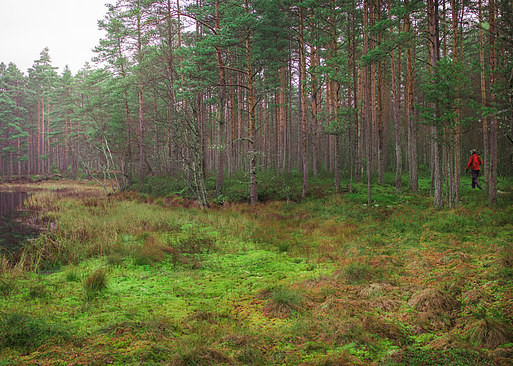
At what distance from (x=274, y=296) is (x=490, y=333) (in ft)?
8.72

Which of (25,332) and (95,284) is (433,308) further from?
(95,284)

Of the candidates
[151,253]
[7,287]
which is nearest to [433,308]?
[151,253]

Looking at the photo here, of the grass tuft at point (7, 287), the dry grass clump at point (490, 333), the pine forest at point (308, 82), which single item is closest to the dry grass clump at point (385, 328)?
the dry grass clump at point (490, 333)

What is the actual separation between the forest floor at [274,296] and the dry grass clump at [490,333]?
13 millimetres

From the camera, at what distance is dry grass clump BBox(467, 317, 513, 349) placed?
329 centimetres

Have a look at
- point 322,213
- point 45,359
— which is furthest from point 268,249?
point 45,359

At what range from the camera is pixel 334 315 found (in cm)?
423

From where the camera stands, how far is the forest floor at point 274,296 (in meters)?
3.35

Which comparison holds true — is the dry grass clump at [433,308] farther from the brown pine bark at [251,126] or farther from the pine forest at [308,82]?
the brown pine bark at [251,126]

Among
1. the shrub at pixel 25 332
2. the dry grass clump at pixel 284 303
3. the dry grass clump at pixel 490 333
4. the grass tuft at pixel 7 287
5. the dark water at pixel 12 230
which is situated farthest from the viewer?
the dark water at pixel 12 230

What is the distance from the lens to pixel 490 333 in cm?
335

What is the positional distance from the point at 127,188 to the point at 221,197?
11756 mm

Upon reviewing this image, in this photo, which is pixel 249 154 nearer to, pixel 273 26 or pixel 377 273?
pixel 273 26

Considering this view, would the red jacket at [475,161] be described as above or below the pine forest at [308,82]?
below
